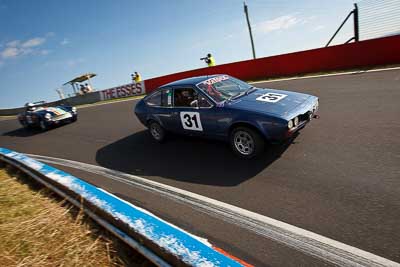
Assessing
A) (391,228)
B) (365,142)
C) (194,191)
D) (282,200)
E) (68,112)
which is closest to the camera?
(391,228)

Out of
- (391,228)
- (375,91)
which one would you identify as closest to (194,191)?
(391,228)

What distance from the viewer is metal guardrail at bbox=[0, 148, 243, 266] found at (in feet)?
6.13

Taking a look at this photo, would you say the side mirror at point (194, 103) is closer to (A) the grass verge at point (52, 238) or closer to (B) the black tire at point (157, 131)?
(B) the black tire at point (157, 131)

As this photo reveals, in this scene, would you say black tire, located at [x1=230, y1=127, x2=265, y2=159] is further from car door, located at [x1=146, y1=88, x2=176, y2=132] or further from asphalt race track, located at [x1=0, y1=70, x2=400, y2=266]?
car door, located at [x1=146, y1=88, x2=176, y2=132]

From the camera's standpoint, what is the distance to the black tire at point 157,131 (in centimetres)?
641

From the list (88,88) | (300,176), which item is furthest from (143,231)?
(88,88)

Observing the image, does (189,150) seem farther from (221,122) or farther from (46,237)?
(46,237)

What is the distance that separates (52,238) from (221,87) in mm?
3870

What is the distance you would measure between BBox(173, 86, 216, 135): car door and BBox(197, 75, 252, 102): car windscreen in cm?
17

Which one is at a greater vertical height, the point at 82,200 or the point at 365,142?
the point at 82,200

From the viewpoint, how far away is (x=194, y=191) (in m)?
4.12

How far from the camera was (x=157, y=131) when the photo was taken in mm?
6562

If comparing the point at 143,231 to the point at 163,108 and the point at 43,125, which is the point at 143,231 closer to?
the point at 163,108

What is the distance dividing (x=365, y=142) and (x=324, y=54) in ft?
30.6
